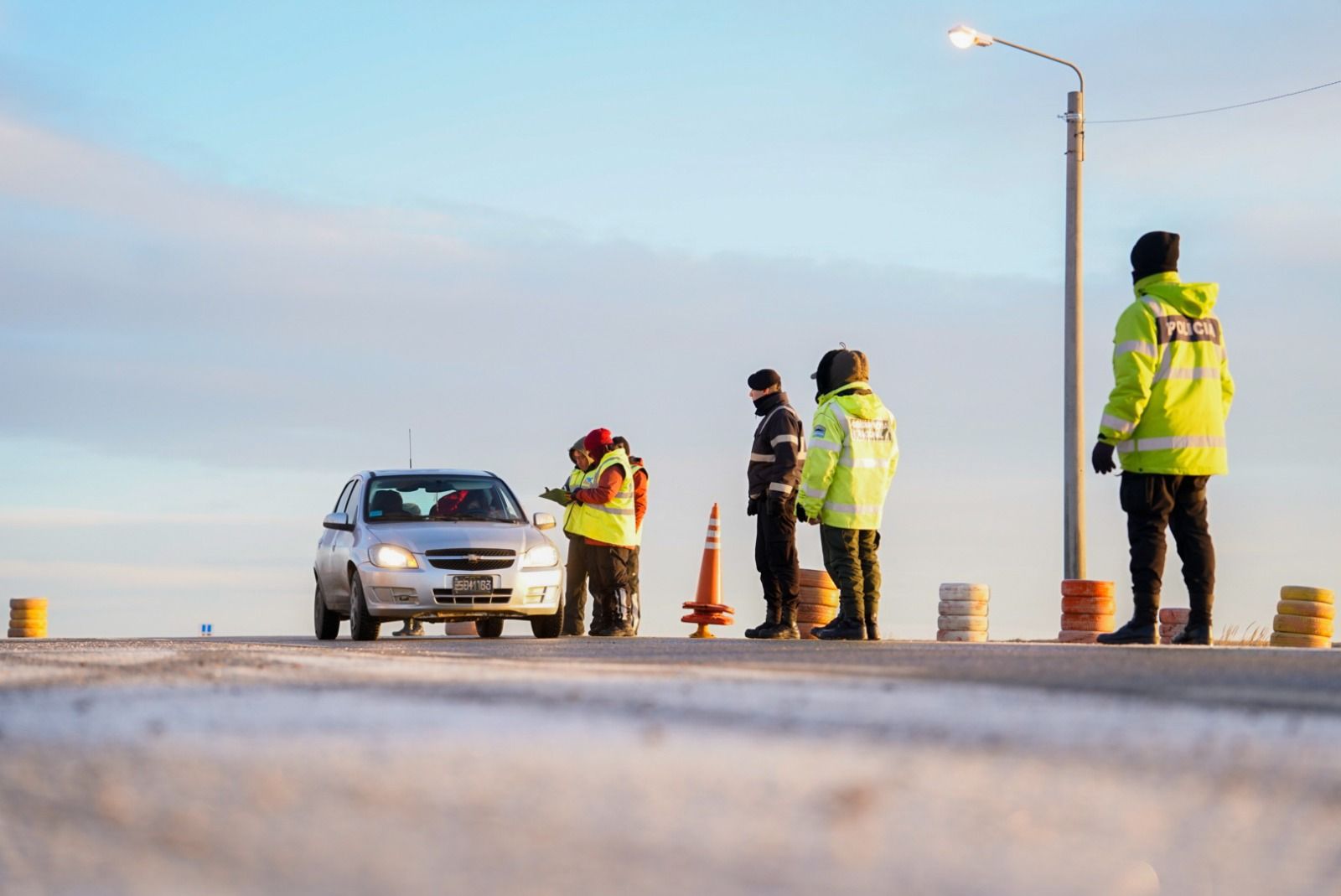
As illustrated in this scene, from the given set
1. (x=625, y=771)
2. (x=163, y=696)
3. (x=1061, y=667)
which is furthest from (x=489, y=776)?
(x=1061, y=667)

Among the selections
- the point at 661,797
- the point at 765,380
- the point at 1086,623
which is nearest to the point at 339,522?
the point at 765,380

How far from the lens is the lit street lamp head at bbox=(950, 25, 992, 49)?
19094 mm

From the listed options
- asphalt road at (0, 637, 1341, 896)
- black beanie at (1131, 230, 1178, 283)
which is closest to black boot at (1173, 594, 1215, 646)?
black beanie at (1131, 230, 1178, 283)

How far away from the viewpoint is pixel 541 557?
14453 millimetres

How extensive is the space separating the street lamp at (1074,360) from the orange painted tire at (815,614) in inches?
101

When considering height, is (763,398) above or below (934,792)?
above

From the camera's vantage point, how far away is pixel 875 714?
5.66ft

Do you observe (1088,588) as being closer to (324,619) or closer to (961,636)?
(961,636)

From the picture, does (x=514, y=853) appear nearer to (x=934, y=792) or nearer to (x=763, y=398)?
(x=934, y=792)

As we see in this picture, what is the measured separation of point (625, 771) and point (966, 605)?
1559cm

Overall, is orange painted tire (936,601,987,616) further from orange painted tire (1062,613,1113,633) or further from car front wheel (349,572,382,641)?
car front wheel (349,572,382,641)

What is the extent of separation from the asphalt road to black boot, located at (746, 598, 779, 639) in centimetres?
1044

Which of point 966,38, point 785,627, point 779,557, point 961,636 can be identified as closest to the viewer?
point 785,627

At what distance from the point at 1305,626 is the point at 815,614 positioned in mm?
4670
